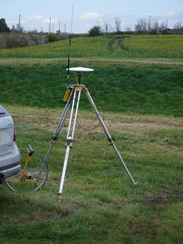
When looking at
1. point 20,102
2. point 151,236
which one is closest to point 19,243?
point 151,236

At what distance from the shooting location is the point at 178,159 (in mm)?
9461

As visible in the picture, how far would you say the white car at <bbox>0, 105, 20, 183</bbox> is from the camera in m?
5.58

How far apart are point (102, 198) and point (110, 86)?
1729 cm

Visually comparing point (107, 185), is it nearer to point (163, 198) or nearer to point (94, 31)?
point (163, 198)

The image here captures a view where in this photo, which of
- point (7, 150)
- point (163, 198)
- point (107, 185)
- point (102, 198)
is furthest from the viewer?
point (107, 185)

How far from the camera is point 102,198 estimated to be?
A: 6.43 m

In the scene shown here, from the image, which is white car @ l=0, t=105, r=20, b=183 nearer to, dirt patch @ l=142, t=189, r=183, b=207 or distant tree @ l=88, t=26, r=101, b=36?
dirt patch @ l=142, t=189, r=183, b=207

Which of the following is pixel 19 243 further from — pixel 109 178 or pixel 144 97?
pixel 144 97

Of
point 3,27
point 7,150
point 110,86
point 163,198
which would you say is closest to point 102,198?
point 163,198

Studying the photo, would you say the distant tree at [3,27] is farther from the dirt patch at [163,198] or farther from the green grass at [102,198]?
the dirt patch at [163,198]

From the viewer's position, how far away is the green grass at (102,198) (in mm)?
5070

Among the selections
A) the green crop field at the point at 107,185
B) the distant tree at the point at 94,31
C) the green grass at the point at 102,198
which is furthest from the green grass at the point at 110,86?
the distant tree at the point at 94,31

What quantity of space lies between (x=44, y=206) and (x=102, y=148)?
14.9ft

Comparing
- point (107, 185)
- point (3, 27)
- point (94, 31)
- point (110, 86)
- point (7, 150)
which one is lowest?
point (110, 86)
